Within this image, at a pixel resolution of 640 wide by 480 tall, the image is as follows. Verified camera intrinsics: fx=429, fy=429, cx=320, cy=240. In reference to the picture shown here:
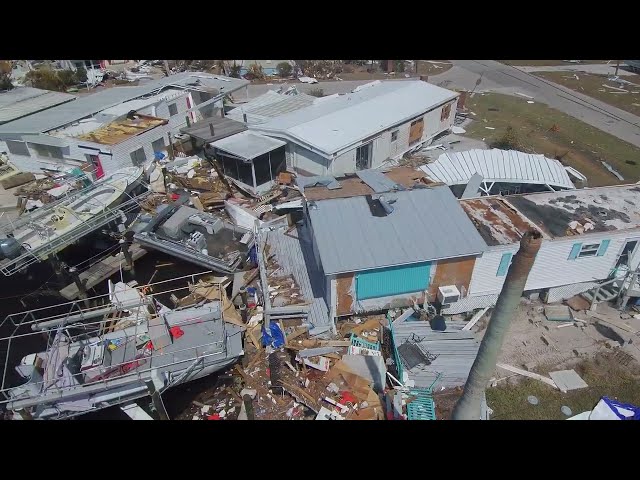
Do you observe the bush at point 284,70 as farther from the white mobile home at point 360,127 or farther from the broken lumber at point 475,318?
the broken lumber at point 475,318

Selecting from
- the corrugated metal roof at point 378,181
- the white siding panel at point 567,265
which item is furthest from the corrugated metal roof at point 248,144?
the white siding panel at point 567,265

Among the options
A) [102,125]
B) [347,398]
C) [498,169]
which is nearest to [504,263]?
[347,398]

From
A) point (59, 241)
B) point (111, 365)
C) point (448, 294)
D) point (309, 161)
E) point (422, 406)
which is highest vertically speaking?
point (309, 161)

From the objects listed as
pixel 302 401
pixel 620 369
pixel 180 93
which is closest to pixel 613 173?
pixel 620 369

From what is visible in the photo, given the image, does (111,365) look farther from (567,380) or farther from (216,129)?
(216,129)

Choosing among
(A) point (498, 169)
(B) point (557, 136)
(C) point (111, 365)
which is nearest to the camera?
(C) point (111, 365)

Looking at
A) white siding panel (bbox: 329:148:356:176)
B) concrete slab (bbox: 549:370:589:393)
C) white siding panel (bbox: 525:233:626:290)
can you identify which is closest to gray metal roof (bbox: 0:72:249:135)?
white siding panel (bbox: 329:148:356:176)
